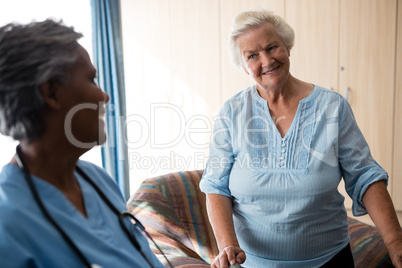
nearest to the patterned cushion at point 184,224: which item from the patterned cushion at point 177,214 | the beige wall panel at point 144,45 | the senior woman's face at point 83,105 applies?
the patterned cushion at point 177,214

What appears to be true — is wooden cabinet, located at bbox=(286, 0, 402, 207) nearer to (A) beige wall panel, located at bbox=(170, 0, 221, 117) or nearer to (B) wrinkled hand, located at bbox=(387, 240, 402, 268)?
(A) beige wall panel, located at bbox=(170, 0, 221, 117)

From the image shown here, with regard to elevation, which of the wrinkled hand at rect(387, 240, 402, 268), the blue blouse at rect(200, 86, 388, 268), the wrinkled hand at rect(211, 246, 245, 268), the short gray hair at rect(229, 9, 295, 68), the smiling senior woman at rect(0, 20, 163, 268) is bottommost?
the wrinkled hand at rect(211, 246, 245, 268)

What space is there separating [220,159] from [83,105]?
2.83ft

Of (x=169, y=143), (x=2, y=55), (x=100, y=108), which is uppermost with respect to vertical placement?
(x=2, y=55)

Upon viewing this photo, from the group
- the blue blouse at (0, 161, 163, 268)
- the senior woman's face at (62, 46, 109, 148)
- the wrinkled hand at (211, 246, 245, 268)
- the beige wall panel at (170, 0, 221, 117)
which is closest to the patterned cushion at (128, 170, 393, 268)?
the wrinkled hand at (211, 246, 245, 268)

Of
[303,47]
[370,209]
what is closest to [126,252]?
[370,209]

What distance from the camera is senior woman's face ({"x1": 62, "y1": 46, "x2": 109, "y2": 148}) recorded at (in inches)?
28.4

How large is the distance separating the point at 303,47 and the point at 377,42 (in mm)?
654

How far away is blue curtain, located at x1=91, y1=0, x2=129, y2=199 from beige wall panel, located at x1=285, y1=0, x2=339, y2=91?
1.74 meters

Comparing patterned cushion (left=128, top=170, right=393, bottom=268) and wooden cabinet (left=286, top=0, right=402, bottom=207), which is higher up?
wooden cabinet (left=286, top=0, right=402, bottom=207)

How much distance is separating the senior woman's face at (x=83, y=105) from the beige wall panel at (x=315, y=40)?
2.97 metres

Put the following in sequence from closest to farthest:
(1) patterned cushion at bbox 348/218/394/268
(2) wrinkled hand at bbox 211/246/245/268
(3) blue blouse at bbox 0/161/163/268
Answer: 1. (3) blue blouse at bbox 0/161/163/268
2. (2) wrinkled hand at bbox 211/246/245/268
3. (1) patterned cushion at bbox 348/218/394/268

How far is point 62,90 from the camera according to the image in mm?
710

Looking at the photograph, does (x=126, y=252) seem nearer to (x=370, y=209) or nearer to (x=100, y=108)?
(x=100, y=108)
